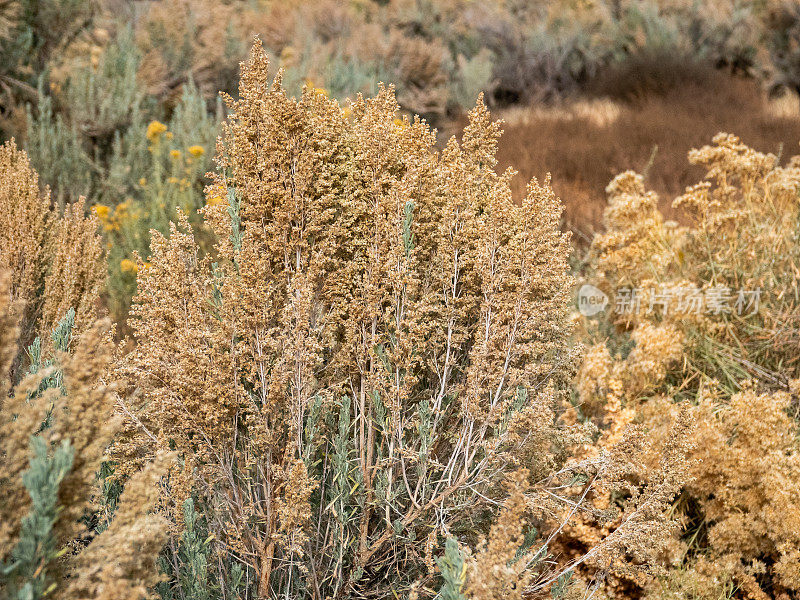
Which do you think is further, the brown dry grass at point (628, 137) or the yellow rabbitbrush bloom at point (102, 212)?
the brown dry grass at point (628, 137)

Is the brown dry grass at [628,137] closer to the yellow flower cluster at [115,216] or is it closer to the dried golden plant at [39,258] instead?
the yellow flower cluster at [115,216]

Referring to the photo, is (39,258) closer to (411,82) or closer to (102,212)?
(102,212)

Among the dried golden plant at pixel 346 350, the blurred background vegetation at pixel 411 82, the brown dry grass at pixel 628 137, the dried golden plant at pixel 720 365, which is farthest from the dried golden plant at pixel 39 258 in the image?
the brown dry grass at pixel 628 137

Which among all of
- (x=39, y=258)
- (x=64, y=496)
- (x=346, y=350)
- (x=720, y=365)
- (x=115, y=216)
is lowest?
(x=720, y=365)

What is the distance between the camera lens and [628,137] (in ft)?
18.9

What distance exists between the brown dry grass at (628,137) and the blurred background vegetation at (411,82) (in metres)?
0.02

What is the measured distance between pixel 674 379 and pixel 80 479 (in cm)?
261

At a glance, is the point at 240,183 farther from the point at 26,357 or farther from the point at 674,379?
the point at 674,379

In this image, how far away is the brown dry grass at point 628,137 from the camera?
190 inches

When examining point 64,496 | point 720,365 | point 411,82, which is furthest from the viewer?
point 411,82

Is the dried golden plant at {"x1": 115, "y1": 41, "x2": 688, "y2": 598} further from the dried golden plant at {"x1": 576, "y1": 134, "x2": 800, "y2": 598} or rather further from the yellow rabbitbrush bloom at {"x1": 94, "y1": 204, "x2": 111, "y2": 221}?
the yellow rabbitbrush bloom at {"x1": 94, "y1": 204, "x2": 111, "y2": 221}

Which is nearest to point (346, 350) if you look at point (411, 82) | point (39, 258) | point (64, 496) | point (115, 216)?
point (64, 496)

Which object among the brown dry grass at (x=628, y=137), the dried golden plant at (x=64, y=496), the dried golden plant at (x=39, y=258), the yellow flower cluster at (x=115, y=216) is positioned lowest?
the brown dry grass at (x=628, y=137)

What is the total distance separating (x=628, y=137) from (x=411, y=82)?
282 cm
